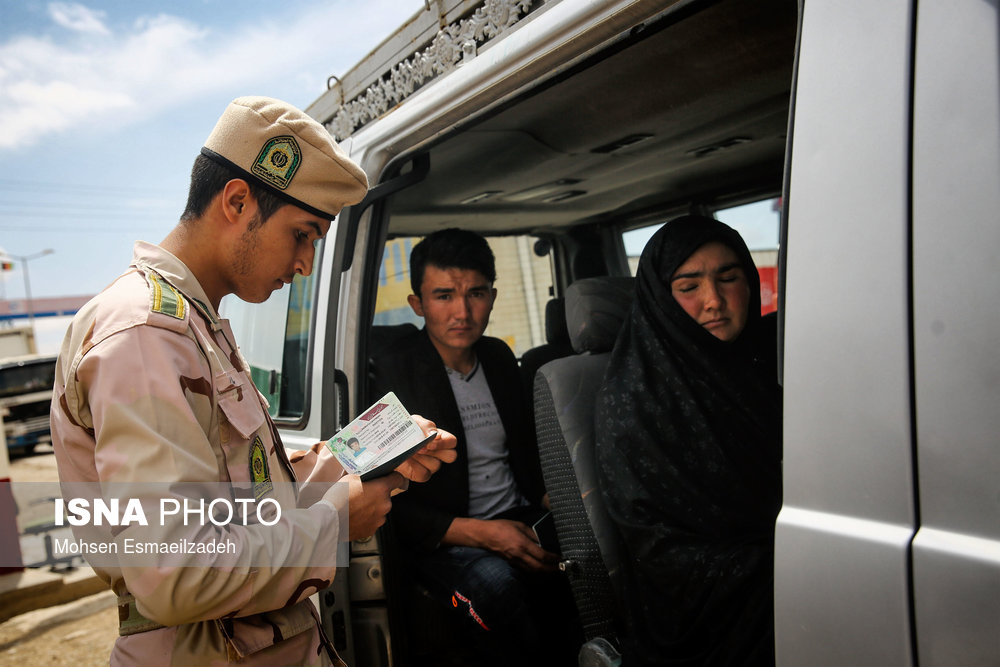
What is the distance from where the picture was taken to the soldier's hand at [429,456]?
1.42 m

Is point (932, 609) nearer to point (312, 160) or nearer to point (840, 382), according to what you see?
point (840, 382)

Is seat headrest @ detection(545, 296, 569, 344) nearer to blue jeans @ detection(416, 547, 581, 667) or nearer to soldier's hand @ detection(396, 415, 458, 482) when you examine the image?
blue jeans @ detection(416, 547, 581, 667)

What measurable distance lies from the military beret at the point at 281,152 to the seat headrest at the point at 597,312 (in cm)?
132

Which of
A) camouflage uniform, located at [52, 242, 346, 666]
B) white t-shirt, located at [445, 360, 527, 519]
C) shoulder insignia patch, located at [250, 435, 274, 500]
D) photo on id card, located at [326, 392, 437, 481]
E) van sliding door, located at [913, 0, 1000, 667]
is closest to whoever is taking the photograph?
van sliding door, located at [913, 0, 1000, 667]

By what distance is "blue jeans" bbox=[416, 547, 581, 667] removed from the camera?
7.16ft

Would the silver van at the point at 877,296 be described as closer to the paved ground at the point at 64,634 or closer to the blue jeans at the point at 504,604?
the blue jeans at the point at 504,604

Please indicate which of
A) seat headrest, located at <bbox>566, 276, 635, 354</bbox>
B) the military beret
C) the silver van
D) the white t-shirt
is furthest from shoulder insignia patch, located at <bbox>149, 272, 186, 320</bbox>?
the white t-shirt

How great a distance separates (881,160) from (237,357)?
110cm

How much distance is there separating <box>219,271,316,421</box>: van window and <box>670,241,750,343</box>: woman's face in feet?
3.97

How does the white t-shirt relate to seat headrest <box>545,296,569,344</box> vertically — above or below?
below

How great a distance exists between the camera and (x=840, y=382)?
96 cm

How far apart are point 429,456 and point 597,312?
113 cm

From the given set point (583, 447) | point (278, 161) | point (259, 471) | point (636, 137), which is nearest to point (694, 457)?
point (583, 447)

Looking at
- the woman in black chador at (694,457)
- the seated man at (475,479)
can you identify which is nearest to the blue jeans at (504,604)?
the seated man at (475,479)
